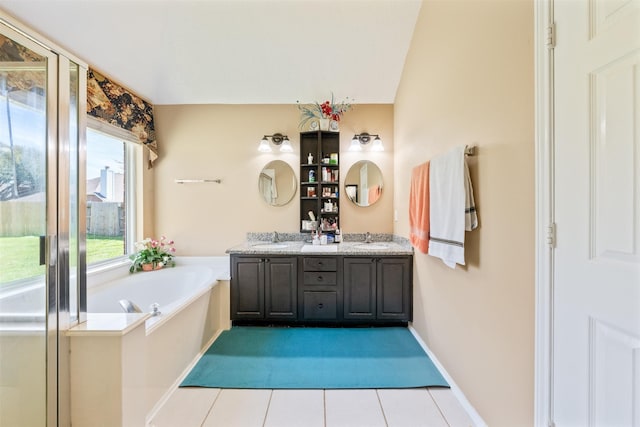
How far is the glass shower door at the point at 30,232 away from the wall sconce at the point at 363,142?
2.63m

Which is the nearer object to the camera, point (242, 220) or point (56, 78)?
point (56, 78)

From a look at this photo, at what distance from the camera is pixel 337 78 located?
2.98 metres

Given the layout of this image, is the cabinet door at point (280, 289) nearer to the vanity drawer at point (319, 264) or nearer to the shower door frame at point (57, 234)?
the vanity drawer at point (319, 264)

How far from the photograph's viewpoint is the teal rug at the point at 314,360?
192 cm

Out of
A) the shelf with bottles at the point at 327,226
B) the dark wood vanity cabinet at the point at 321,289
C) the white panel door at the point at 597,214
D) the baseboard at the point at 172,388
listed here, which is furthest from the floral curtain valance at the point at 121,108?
the white panel door at the point at 597,214

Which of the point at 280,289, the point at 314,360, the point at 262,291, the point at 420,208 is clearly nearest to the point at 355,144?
the point at 420,208

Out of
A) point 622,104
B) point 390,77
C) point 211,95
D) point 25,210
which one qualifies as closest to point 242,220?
point 211,95

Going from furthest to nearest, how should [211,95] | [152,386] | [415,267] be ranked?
[211,95], [415,267], [152,386]

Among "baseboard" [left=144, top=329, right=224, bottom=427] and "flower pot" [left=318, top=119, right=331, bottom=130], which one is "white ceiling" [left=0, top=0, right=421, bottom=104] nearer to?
"flower pot" [left=318, top=119, right=331, bottom=130]

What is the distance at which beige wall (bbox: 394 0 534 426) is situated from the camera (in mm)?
1171

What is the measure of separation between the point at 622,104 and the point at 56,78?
86.7 inches

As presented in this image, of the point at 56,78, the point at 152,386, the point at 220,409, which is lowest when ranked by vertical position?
the point at 220,409

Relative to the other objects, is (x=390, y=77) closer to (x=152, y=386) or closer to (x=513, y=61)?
(x=513, y=61)

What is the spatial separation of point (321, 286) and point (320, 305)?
197mm
